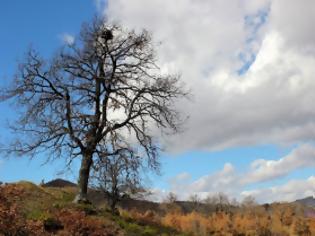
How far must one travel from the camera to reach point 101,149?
26984mm

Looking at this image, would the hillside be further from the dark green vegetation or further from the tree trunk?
the tree trunk

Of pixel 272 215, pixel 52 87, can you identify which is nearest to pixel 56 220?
pixel 52 87

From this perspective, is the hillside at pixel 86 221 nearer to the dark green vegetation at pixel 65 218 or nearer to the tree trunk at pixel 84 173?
the dark green vegetation at pixel 65 218

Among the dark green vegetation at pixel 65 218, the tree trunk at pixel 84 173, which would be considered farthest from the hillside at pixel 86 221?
the tree trunk at pixel 84 173

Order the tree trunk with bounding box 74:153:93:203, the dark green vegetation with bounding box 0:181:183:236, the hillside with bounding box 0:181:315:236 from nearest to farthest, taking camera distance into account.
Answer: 1. the hillside with bounding box 0:181:315:236
2. the dark green vegetation with bounding box 0:181:183:236
3. the tree trunk with bounding box 74:153:93:203

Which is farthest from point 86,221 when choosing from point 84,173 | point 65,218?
point 84,173

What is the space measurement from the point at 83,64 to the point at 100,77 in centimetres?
146

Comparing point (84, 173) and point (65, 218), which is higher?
point (84, 173)

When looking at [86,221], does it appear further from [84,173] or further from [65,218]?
[84,173]

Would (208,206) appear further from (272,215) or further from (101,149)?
(101,149)

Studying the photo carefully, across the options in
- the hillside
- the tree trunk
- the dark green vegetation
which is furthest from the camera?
the tree trunk

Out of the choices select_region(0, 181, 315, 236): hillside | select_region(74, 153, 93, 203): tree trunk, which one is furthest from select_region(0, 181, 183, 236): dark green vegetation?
select_region(74, 153, 93, 203): tree trunk

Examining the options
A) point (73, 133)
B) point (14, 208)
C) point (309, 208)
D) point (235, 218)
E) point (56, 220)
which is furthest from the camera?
point (309, 208)

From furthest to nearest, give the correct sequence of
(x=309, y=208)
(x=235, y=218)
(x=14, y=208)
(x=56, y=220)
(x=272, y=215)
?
(x=309, y=208) → (x=272, y=215) → (x=235, y=218) → (x=56, y=220) → (x=14, y=208)
